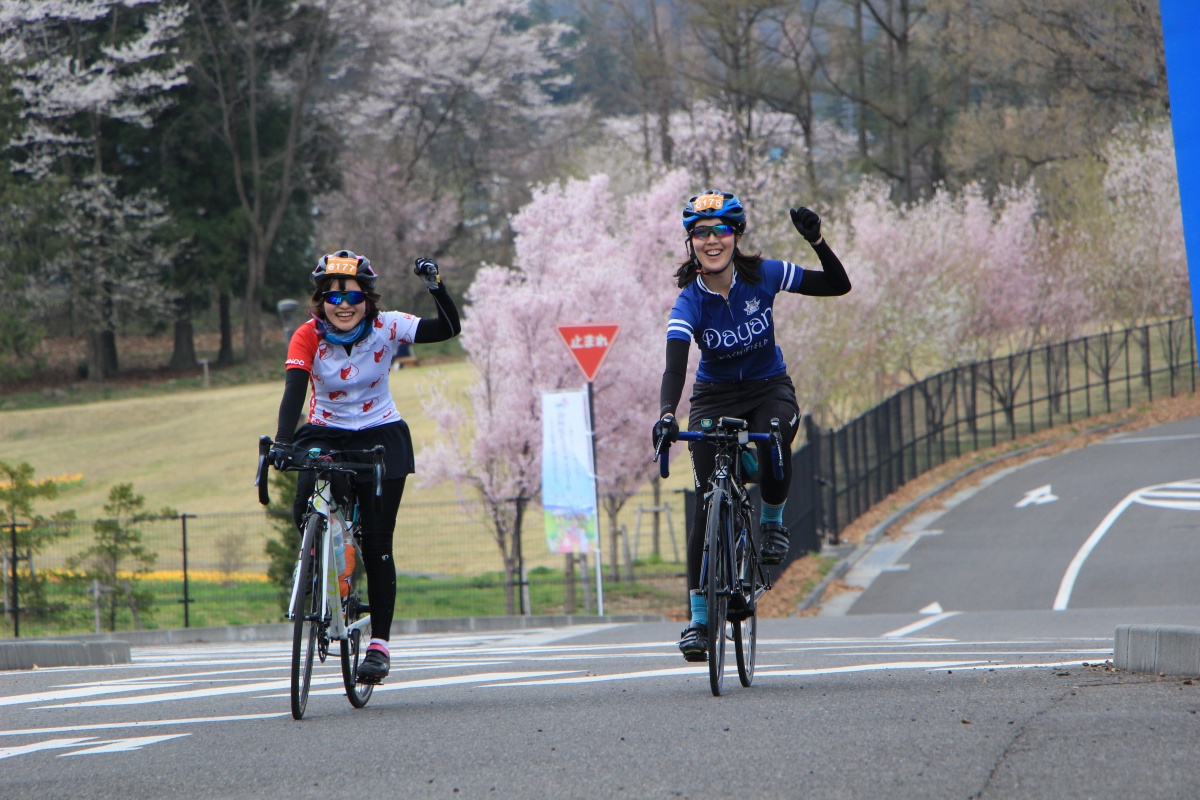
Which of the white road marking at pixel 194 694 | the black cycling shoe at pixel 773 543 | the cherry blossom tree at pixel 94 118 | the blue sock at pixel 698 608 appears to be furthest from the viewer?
the cherry blossom tree at pixel 94 118

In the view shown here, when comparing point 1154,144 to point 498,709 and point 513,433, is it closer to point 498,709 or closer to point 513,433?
point 513,433

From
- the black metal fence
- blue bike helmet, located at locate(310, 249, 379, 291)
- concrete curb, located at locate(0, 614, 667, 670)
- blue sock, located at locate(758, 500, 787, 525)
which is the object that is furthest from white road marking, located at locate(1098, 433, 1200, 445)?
blue bike helmet, located at locate(310, 249, 379, 291)

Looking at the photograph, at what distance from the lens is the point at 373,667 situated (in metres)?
6.88

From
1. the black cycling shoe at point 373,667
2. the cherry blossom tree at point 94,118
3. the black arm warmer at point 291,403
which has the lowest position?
the black cycling shoe at point 373,667

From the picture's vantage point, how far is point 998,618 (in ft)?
55.9

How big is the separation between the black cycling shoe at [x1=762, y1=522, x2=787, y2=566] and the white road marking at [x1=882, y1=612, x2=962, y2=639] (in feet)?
23.8

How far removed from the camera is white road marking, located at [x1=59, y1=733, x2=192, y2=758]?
570 cm

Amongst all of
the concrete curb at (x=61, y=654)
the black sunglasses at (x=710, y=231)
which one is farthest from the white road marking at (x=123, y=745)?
the concrete curb at (x=61, y=654)

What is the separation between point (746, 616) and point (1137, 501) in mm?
23672

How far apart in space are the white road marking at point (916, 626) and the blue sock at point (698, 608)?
311 inches

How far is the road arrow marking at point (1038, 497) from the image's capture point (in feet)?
97.6

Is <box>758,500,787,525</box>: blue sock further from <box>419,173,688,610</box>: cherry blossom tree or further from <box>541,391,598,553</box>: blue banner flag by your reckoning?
<box>419,173,688,610</box>: cherry blossom tree

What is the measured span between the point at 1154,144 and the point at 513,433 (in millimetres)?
25752

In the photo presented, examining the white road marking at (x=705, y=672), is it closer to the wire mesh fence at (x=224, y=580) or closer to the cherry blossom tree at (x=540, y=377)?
the wire mesh fence at (x=224, y=580)
